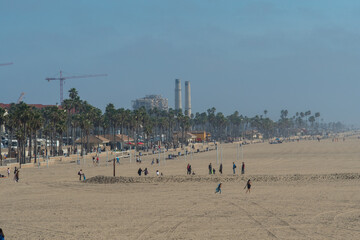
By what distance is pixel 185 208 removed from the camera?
25.3 metres

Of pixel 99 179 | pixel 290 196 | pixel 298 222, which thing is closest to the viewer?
pixel 298 222

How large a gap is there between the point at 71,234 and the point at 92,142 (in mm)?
76850

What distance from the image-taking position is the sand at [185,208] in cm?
1985

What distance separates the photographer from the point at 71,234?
64.8 ft

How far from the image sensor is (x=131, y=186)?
35.9 metres

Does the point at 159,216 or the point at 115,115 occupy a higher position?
the point at 115,115

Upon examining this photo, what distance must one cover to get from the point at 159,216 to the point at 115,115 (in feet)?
274

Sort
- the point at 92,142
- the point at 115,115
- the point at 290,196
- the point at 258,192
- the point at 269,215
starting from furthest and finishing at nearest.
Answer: the point at 115,115 < the point at 92,142 < the point at 258,192 < the point at 290,196 < the point at 269,215

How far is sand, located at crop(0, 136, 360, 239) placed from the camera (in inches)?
781

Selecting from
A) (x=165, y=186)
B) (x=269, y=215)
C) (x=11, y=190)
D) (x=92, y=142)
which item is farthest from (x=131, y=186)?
(x=92, y=142)

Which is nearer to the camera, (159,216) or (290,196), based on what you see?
(159,216)

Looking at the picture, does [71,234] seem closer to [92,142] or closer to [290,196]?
[290,196]

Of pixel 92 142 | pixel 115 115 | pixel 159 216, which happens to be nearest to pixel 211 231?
pixel 159 216

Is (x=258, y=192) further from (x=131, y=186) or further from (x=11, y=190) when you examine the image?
(x=11, y=190)
